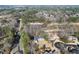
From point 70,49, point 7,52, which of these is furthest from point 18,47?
point 70,49

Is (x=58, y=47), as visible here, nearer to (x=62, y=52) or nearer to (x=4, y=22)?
(x=62, y=52)

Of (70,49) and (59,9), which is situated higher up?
(59,9)

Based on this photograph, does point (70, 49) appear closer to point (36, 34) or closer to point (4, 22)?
point (36, 34)

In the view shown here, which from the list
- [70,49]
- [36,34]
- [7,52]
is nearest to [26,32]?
[36,34]

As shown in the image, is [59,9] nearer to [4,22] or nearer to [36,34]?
[36,34]
